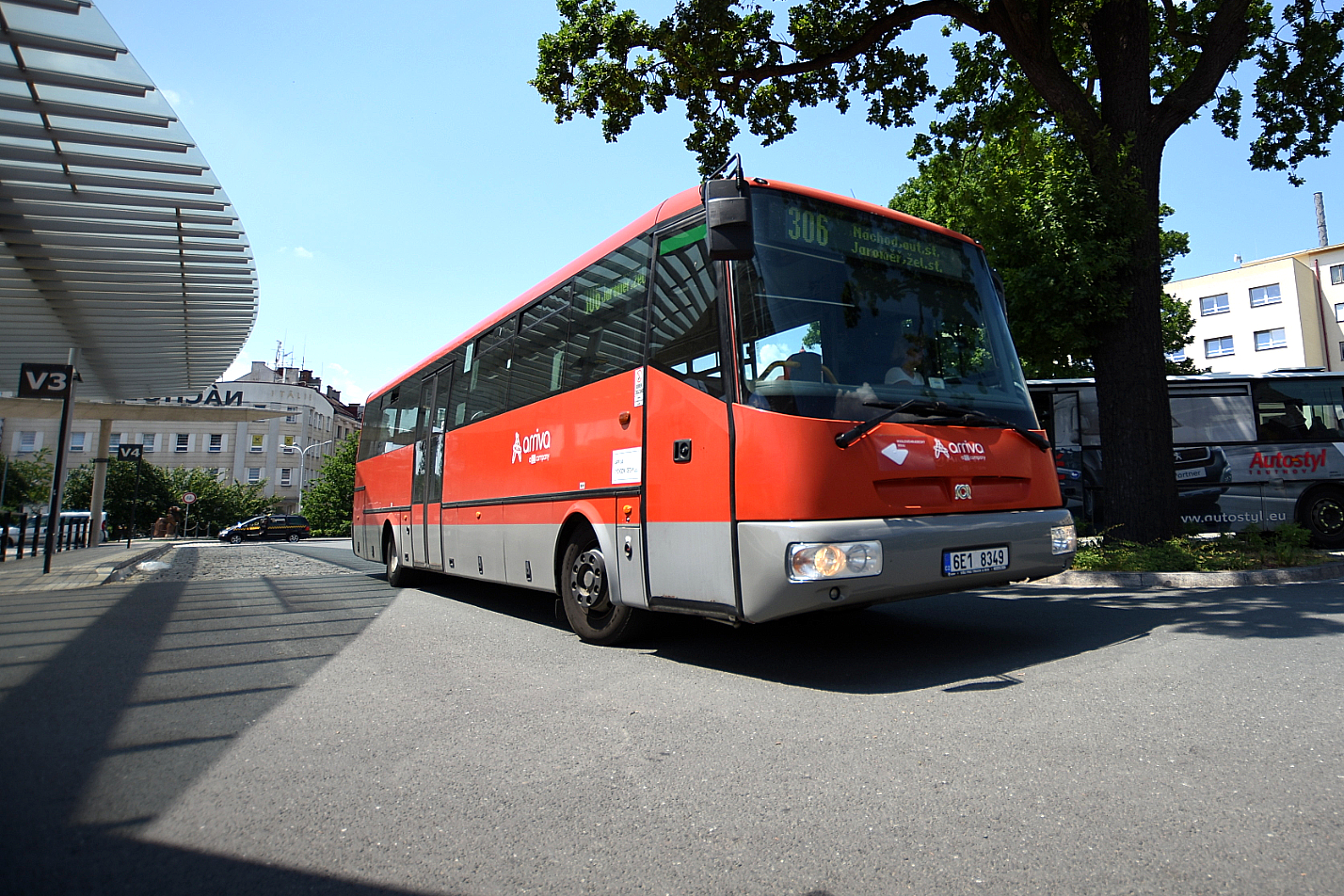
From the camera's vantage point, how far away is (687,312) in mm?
5176

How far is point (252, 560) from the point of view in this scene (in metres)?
18.5

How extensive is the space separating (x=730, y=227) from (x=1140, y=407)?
7470mm

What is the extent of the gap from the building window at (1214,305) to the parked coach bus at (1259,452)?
49982 millimetres

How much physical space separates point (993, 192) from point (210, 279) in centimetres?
1444

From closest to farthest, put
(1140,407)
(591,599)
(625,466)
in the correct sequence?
(625,466) < (591,599) < (1140,407)

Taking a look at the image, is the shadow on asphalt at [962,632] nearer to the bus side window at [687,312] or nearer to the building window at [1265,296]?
the bus side window at [687,312]

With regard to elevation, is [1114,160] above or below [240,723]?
above

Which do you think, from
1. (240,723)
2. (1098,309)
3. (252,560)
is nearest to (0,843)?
(240,723)

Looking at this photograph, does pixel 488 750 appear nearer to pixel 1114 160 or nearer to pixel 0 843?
pixel 0 843

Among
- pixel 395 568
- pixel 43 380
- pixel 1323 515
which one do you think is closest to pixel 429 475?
pixel 395 568

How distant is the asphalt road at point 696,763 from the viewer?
7.68 feet

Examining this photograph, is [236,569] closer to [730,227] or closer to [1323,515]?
[730,227]

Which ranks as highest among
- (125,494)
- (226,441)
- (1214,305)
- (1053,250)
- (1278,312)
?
(1214,305)

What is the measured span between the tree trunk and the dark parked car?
47271mm
